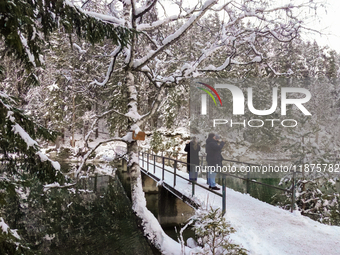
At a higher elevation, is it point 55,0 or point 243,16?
point 243,16

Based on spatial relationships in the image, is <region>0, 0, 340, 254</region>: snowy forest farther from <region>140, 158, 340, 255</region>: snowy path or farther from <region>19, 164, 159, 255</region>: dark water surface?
<region>140, 158, 340, 255</region>: snowy path

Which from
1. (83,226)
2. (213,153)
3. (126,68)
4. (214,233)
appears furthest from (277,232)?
(83,226)

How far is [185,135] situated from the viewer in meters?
24.9

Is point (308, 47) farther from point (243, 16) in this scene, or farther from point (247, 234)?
point (247, 234)

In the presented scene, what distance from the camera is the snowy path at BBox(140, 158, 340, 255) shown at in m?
4.26

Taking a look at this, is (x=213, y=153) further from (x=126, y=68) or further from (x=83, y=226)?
(x=83, y=226)

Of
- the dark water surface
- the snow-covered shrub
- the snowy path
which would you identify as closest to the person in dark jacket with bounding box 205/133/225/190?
the snowy path

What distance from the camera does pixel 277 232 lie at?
495 centimetres

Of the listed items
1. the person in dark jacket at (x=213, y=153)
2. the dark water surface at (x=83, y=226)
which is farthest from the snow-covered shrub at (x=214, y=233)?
the person in dark jacket at (x=213, y=153)

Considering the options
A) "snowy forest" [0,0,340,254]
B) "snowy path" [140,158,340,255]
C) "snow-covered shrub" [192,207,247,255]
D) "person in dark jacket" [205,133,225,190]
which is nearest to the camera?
"snowy forest" [0,0,340,254]

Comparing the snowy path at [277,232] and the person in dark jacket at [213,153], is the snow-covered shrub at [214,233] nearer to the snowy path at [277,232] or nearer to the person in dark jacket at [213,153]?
the snowy path at [277,232]

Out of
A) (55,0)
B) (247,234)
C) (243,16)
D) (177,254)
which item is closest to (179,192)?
(177,254)

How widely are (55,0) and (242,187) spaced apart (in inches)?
511

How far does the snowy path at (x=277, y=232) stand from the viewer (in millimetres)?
4258
